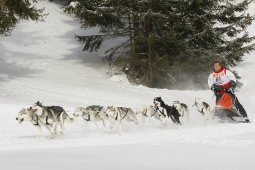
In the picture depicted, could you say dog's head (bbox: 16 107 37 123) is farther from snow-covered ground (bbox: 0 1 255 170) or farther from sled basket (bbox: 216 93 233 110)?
sled basket (bbox: 216 93 233 110)

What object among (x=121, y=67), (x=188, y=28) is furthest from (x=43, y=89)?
(x=188, y=28)

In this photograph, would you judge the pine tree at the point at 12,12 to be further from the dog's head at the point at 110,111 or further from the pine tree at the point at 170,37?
the dog's head at the point at 110,111

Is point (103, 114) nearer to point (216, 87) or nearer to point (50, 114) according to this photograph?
point (50, 114)

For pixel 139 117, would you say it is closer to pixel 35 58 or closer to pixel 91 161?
pixel 91 161

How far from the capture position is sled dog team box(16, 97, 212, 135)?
11578 mm

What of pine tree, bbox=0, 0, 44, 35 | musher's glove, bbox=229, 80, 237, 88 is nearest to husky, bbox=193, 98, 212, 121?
musher's glove, bbox=229, 80, 237, 88

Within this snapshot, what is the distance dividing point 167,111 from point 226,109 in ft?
5.96

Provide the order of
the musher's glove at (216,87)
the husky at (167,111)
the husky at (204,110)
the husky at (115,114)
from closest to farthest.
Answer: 1. the husky at (115,114)
2. the husky at (167,111)
3. the husky at (204,110)
4. the musher's glove at (216,87)

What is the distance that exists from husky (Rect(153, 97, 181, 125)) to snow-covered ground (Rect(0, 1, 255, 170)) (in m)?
0.28

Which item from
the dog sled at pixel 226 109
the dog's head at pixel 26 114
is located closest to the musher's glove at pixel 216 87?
the dog sled at pixel 226 109

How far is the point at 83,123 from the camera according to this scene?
1384 cm

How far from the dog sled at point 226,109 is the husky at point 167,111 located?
1.28 metres

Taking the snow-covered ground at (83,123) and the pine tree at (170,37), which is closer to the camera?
the snow-covered ground at (83,123)

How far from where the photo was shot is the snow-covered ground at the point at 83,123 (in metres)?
7.26
